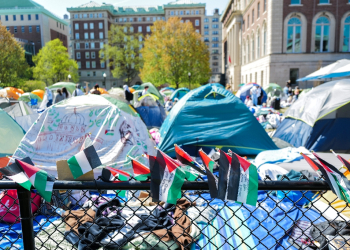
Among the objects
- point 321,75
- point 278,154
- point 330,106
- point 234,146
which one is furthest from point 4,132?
point 321,75

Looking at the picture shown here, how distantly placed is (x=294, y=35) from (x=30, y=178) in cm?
2998

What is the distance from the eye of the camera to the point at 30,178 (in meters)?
1.62

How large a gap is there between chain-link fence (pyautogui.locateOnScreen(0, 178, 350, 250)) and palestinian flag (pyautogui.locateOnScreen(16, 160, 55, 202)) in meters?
0.04

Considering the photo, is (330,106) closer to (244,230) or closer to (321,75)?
(244,230)

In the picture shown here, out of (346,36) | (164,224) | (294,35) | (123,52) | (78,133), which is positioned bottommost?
(164,224)

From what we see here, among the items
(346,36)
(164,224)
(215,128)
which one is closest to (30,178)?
(164,224)

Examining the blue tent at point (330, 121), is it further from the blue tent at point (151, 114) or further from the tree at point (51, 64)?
the tree at point (51, 64)

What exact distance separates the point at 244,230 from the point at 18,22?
65386 mm

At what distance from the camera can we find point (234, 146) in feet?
22.3

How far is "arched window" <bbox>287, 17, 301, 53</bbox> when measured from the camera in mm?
27234

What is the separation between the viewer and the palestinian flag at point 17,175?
62.0 inches

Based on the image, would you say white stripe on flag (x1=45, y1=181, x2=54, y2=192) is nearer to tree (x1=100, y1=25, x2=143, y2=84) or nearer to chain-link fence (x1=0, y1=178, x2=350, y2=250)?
chain-link fence (x1=0, y1=178, x2=350, y2=250)

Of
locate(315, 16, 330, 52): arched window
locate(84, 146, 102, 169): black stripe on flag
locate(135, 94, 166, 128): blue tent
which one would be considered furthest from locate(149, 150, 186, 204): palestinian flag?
locate(315, 16, 330, 52): arched window

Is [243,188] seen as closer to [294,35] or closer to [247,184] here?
[247,184]
